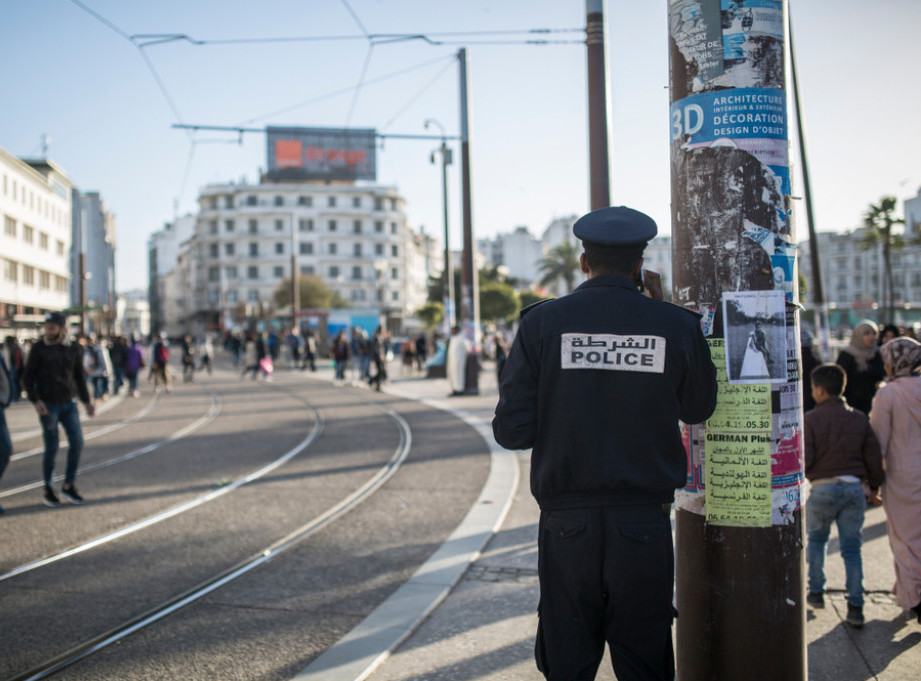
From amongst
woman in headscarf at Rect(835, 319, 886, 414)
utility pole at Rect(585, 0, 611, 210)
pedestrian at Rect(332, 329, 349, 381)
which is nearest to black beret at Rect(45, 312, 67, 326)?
utility pole at Rect(585, 0, 611, 210)

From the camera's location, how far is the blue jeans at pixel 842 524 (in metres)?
4.40

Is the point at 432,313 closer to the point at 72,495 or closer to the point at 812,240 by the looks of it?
the point at 812,240

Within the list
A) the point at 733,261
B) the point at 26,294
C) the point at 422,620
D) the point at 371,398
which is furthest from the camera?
the point at 26,294

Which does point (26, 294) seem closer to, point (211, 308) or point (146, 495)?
point (211, 308)

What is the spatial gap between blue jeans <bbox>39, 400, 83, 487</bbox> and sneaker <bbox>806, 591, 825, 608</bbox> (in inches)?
253

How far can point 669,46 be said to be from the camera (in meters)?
3.00

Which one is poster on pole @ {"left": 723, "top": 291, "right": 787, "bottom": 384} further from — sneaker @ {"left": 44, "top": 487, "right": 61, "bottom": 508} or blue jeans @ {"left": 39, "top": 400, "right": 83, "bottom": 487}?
sneaker @ {"left": 44, "top": 487, "right": 61, "bottom": 508}

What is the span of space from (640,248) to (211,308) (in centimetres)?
9750

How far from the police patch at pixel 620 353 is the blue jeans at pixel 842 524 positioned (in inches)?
104

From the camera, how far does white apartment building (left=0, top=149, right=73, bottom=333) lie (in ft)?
183

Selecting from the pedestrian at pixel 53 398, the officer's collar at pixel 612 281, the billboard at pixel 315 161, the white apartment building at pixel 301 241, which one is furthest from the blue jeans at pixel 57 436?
the white apartment building at pixel 301 241

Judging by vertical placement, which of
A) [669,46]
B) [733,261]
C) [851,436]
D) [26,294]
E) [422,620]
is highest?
[26,294]

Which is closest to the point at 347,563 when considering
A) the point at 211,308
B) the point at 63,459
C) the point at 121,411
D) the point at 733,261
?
the point at 733,261

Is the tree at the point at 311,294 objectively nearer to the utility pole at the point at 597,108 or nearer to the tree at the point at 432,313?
the tree at the point at 432,313
